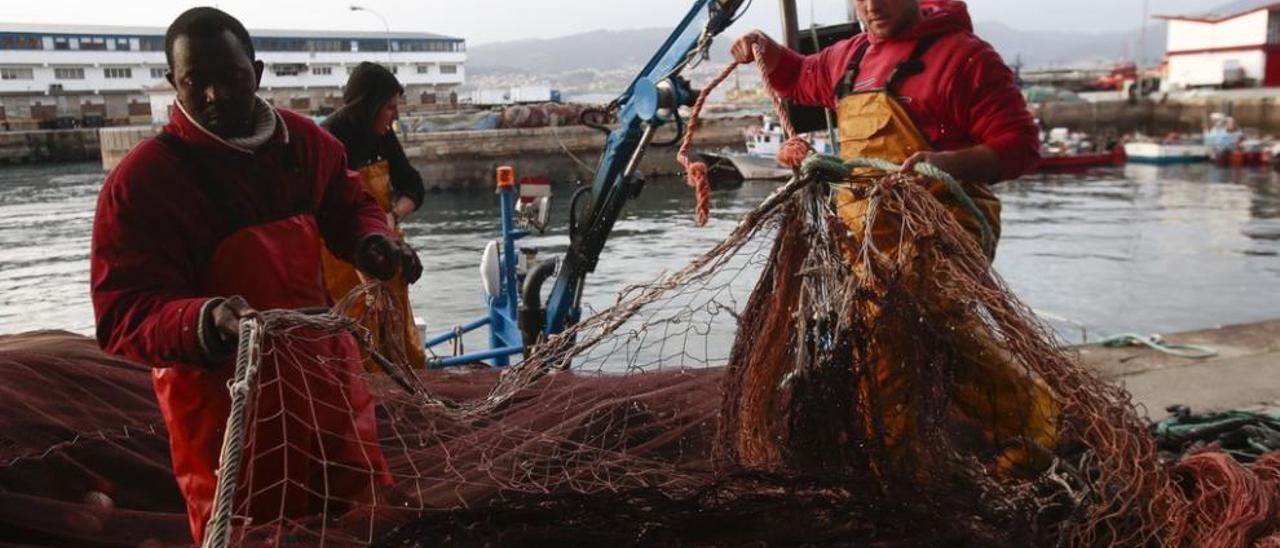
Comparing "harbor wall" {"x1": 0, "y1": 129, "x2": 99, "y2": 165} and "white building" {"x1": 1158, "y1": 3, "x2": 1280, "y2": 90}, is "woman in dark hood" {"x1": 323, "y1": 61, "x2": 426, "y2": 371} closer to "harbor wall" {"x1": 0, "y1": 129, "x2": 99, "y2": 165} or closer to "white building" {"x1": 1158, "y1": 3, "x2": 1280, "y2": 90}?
"white building" {"x1": 1158, "y1": 3, "x2": 1280, "y2": 90}

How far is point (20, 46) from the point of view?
65312mm

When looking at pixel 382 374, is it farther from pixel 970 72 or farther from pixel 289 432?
pixel 970 72

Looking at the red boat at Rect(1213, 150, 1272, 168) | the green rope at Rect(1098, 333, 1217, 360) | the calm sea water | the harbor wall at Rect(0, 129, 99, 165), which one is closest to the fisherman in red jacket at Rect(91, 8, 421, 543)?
the green rope at Rect(1098, 333, 1217, 360)

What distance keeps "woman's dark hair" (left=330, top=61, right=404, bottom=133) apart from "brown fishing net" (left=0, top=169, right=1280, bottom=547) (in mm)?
2336

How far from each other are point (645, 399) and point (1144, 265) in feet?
48.3

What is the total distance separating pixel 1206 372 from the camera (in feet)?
15.7

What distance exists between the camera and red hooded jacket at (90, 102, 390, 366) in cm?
206

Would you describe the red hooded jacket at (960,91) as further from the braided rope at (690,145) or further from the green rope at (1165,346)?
the green rope at (1165,346)

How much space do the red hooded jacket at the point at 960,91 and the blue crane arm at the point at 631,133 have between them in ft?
5.73

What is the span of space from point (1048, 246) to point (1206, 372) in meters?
13.9

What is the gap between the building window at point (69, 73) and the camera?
216 ft

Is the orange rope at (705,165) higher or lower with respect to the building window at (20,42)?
lower

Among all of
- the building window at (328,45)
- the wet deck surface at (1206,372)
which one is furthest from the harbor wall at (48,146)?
the wet deck surface at (1206,372)

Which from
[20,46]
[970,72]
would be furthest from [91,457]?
[20,46]
